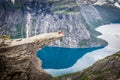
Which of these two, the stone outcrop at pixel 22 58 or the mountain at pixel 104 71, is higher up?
the stone outcrop at pixel 22 58

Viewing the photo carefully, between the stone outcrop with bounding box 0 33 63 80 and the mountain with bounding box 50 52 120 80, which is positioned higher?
the stone outcrop with bounding box 0 33 63 80

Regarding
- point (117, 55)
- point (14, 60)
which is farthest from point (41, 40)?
point (117, 55)

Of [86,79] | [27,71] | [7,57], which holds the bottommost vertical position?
[86,79]

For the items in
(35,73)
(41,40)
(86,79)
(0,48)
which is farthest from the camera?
(86,79)

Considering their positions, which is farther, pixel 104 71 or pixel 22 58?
pixel 104 71

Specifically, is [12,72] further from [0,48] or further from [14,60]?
[0,48]

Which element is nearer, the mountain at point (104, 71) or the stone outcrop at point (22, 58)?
the stone outcrop at point (22, 58)

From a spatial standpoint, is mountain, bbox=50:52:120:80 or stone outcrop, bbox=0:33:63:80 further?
mountain, bbox=50:52:120:80

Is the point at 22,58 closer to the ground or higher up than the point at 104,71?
higher up
